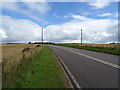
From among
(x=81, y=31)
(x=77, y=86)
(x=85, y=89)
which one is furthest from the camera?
(x=81, y=31)

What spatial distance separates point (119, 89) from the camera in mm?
6586

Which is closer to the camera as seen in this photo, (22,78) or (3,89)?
(3,89)

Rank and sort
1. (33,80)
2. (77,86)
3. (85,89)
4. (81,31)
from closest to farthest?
(85,89)
(77,86)
(33,80)
(81,31)

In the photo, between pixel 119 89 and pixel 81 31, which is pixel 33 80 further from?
pixel 81 31

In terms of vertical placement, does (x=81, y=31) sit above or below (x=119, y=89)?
above

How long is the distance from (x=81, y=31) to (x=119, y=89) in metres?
62.1

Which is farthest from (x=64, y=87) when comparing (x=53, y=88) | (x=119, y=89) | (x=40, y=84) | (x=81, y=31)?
(x=81, y=31)

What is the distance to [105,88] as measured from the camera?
666cm

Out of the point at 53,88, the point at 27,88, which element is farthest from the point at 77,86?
the point at 27,88

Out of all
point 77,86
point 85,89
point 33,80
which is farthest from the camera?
point 33,80

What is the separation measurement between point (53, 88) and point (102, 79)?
2757 mm

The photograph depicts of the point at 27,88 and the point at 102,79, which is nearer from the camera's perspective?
the point at 27,88

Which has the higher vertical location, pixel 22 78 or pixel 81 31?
pixel 81 31

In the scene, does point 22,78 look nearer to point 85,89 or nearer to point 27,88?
point 27,88
